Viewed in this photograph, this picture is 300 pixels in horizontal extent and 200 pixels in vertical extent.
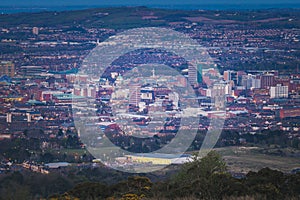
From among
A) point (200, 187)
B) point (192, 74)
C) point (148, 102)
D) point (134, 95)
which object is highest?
point (200, 187)

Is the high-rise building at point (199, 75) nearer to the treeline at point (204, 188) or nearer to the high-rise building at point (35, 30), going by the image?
the high-rise building at point (35, 30)

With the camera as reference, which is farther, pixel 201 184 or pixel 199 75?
pixel 199 75

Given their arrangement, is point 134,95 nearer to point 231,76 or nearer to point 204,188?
point 231,76

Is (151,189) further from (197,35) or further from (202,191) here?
(197,35)

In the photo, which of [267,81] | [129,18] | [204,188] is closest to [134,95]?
[267,81]

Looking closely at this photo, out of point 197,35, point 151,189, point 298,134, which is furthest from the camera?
point 197,35

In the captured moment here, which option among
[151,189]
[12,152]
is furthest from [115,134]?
[151,189]
